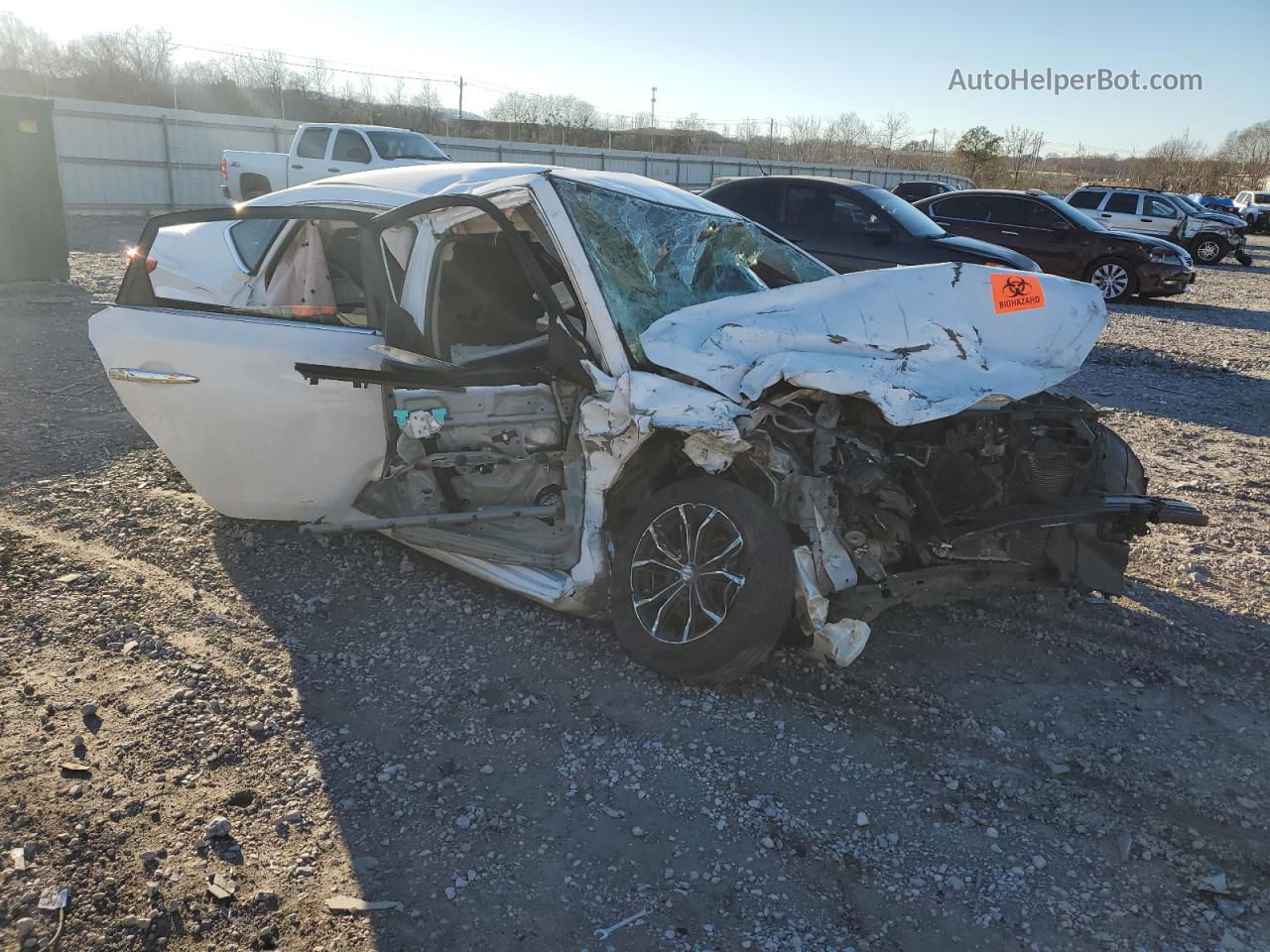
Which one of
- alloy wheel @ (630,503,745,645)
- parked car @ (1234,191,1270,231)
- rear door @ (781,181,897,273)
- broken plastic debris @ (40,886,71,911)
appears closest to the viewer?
broken plastic debris @ (40,886,71,911)

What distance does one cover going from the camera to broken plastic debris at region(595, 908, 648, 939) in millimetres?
2328

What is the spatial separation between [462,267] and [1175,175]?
1983 inches

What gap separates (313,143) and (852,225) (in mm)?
11078

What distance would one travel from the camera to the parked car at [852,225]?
32.8 ft

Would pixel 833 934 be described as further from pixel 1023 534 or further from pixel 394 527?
pixel 394 527

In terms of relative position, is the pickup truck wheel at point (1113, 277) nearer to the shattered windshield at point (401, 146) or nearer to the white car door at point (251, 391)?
the shattered windshield at point (401, 146)

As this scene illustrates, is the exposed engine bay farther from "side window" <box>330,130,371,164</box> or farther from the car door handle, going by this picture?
"side window" <box>330,130,371,164</box>

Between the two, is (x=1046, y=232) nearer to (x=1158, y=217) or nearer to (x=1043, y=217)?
(x=1043, y=217)

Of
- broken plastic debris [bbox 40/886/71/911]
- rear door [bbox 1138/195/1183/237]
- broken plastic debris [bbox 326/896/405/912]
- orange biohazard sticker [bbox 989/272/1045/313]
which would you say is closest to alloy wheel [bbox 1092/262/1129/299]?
rear door [bbox 1138/195/1183/237]

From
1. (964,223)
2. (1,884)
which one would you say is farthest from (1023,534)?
(964,223)

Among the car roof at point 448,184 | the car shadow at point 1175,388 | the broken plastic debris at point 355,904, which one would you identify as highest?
the car roof at point 448,184

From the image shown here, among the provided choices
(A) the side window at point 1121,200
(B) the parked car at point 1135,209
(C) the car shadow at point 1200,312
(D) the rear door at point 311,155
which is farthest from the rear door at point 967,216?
(D) the rear door at point 311,155

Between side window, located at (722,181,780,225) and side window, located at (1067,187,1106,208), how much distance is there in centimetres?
1264

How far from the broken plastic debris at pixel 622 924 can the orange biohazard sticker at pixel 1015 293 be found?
2.77 meters
